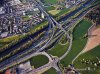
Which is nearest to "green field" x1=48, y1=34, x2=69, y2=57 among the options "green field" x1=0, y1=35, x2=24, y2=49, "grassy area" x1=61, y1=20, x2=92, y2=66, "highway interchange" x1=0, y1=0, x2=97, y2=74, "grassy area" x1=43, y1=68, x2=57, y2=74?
"highway interchange" x1=0, y1=0, x2=97, y2=74

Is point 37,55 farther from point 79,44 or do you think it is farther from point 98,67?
point 98,67

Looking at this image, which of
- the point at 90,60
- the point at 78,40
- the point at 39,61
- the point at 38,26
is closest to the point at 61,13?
the point at 38,26

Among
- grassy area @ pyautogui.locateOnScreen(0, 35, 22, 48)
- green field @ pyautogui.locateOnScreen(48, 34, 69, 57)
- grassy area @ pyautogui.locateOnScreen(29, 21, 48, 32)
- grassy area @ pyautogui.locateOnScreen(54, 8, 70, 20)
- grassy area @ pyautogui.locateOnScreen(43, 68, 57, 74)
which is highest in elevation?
grassy area @ pyautogui.locateOnScreen(54, 8, 70, 20)

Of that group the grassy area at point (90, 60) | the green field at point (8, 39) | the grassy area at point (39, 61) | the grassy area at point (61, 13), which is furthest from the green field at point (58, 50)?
the grassy area at point (61, 13)

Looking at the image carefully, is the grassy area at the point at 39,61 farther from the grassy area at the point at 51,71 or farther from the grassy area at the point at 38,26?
the grassy area at the point at 38,26

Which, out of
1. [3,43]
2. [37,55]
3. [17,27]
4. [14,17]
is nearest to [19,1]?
[14,17]

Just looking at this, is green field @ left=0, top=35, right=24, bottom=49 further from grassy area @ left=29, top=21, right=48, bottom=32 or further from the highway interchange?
the highway interchange
